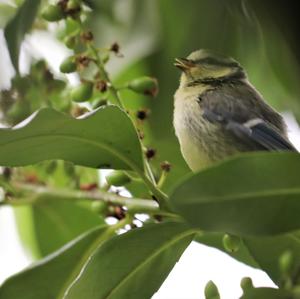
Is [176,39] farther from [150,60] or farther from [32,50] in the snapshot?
[32,50]

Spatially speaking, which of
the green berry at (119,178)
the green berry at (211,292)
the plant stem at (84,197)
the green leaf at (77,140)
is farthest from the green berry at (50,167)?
the green berry at (211,292)

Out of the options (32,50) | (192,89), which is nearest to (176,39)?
(192,89)

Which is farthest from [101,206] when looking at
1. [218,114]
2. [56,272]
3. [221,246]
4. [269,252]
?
[218,114]

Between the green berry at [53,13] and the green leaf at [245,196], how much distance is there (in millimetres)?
888

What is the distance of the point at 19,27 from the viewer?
2.17m

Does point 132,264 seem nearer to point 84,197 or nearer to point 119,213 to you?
point 119,213

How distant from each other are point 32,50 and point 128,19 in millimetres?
363

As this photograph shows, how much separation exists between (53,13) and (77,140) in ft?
1.71

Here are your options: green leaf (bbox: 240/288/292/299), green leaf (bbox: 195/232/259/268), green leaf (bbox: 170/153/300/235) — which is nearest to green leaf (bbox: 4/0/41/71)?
green leaf (bbox: 195/232/259/268)

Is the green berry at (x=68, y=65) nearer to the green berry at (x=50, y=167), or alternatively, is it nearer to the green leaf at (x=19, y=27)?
the green leaf at (x=19, y=27)

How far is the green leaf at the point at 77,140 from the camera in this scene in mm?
1770

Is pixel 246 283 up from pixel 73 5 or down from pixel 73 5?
down

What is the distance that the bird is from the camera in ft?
8.12

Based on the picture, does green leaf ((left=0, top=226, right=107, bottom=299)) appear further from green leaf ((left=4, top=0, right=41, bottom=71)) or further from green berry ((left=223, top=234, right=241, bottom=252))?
green leaf ((left=4, top=0, right=41, bottom=71))
